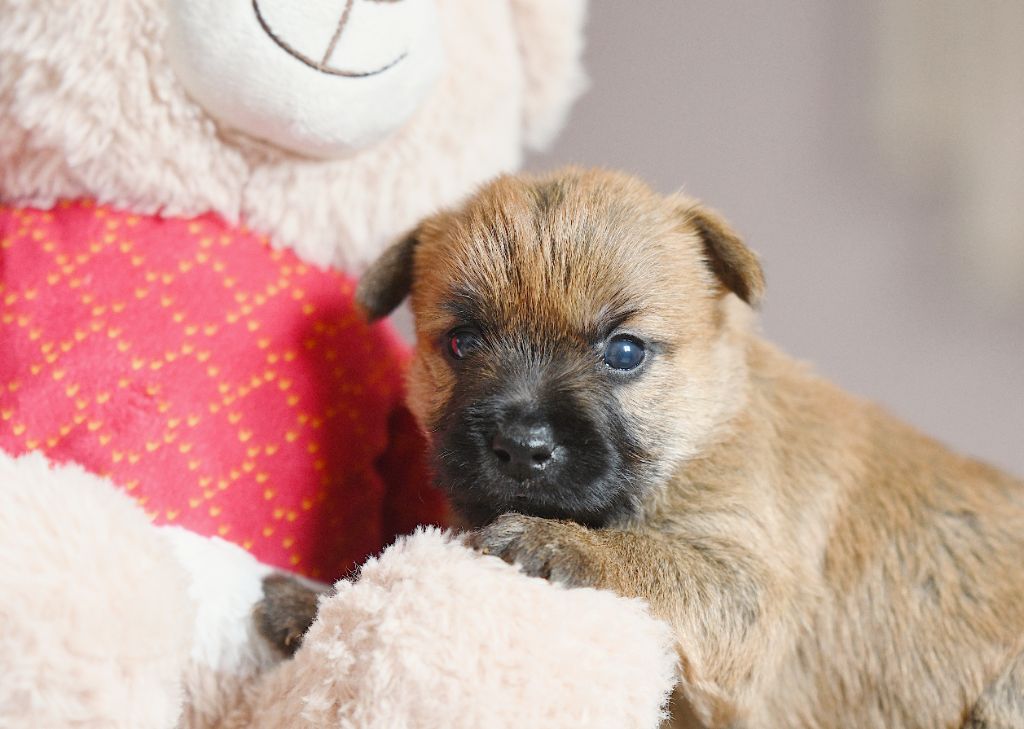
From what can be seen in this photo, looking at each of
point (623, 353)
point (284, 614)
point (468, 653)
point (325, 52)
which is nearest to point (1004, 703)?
point (623, 353)

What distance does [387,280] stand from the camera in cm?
172

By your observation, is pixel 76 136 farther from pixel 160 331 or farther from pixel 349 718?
pixel 349 718

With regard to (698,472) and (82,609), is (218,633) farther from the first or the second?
(698,472)

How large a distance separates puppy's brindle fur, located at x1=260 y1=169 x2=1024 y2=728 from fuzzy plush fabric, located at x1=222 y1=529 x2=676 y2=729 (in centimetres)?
12

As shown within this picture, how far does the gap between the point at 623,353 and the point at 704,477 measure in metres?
0.25

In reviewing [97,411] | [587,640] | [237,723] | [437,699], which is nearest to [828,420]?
[587,640]

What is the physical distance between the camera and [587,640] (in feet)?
3.76

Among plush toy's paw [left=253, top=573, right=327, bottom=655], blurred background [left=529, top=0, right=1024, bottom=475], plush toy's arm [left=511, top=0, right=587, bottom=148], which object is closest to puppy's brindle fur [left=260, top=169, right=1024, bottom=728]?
plush toy's paw [left=253, top=573, right=327, bottom=655]

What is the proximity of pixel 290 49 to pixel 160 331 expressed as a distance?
1.57ft

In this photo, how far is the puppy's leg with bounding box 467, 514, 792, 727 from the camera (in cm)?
126

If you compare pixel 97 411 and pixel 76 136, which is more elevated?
pixel 76 136

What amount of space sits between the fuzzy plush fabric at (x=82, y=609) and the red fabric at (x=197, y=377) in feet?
0.66

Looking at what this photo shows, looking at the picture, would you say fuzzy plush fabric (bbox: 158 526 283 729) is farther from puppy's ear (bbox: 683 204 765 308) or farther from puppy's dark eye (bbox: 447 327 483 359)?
puppy's ear (bbox: 683 204 765 308)

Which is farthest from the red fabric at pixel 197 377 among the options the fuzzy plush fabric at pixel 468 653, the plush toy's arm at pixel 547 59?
the plush toy's arm at pixel 547 59
